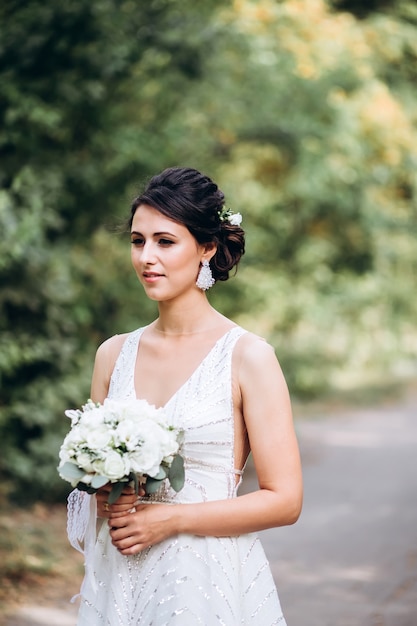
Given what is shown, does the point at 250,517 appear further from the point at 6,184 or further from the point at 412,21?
the point at 412,21

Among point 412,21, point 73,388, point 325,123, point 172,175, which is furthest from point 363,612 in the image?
point 412,21

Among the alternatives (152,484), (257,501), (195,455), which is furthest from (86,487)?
(257,501)

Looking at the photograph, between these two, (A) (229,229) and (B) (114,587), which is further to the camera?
(A) (229,229)

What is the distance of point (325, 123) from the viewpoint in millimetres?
11891

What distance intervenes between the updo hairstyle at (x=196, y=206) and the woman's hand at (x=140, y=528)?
0.79 m

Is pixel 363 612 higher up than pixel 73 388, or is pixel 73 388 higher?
pixel 73 388

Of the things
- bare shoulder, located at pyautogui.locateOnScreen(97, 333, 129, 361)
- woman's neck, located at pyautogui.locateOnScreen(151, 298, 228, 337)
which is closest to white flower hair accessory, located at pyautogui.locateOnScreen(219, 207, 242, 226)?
woman's neck, located at pyautogui.locateOnScreen(151, 298, 228, 337)

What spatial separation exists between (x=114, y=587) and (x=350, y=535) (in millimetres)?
5757

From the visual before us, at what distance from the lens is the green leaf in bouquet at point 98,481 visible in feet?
7.30

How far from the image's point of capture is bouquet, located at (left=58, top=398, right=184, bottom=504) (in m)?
2.25

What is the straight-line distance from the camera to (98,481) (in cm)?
223

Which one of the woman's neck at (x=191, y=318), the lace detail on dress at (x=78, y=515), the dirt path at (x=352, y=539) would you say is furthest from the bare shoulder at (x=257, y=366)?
the dirt path at (x=352, y=539)

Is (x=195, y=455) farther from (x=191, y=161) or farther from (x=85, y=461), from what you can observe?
(x=191, y=161)

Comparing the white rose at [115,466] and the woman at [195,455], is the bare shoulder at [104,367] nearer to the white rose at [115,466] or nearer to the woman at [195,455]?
the woman at [195,455]
